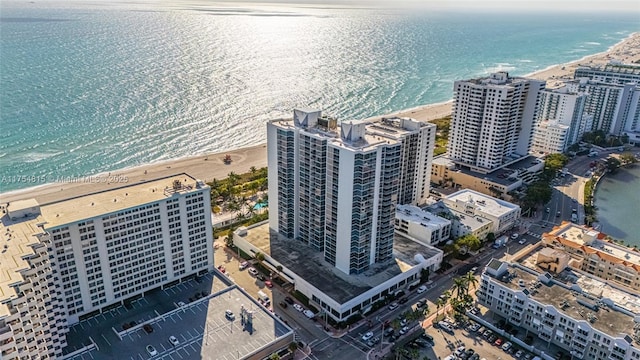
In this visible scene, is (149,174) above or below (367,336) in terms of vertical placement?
above

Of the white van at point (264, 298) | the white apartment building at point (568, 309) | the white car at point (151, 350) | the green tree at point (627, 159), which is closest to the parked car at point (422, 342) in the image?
the white apartment building at point (568, 309)

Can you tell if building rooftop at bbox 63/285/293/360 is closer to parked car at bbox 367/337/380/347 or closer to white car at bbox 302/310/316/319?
white car at bbox 302/310/316/319

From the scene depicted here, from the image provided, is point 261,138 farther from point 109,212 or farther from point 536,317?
point 536,317

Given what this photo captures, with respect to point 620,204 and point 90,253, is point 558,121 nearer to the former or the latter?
point 620,204

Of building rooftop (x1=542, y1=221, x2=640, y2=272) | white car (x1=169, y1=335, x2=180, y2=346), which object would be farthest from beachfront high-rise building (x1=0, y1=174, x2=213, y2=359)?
building rooftop (x1=542, y1=221, x2=640, y2=272)

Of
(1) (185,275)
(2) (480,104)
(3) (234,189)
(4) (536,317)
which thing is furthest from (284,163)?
(2) (480,104)

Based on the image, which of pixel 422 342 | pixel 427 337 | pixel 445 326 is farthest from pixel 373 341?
pixel 445 326
